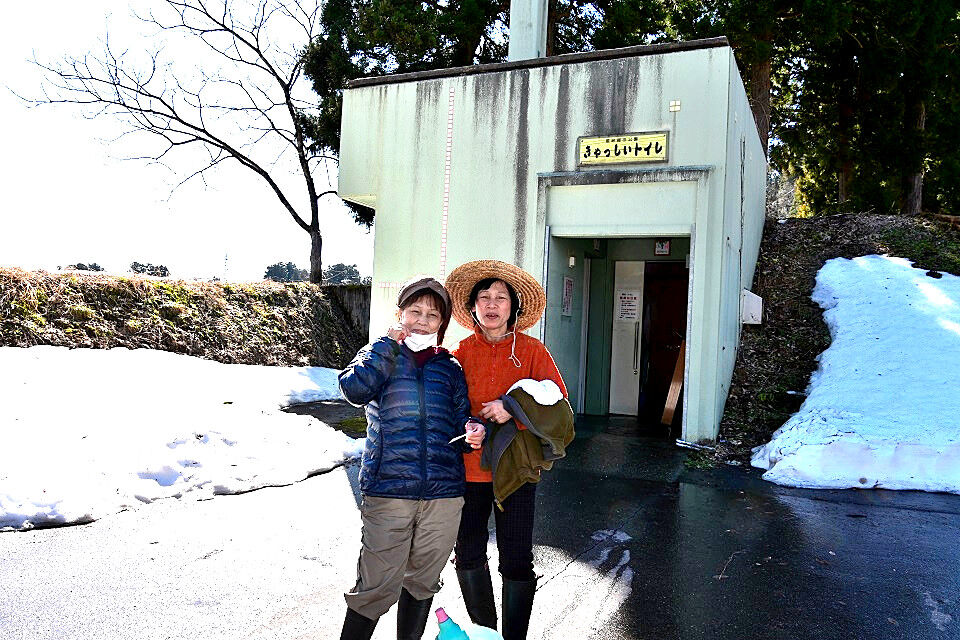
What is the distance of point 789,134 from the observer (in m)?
20.2

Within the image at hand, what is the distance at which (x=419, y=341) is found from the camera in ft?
9.14

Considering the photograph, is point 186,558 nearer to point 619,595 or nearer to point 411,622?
point 411,622

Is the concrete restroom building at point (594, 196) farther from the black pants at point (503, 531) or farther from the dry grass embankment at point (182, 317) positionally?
the black pants at point (503, 531)

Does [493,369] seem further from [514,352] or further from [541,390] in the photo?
[541,390]

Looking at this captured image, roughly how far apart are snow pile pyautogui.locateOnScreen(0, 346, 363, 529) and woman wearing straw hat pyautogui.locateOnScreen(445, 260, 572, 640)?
3.19 metres

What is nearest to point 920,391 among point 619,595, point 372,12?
point 619,595

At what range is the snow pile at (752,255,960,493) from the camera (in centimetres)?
662

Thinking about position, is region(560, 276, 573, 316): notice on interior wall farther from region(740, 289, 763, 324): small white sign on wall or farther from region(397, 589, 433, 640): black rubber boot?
region(397, 589, 433, 640): black rubber boot

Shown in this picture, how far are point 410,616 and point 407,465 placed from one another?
0.63m

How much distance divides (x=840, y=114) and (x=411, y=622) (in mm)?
19697

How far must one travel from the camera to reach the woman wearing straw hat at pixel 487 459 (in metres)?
2.88

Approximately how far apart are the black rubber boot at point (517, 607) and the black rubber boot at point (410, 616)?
1.09 feet

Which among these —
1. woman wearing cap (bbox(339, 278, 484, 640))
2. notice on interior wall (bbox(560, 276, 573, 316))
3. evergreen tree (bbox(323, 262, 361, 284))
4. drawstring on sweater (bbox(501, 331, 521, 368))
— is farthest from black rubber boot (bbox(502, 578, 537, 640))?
evergreen tree (bbox(323, 262, 361, 284))

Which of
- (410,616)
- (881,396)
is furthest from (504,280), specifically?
(881,396)
